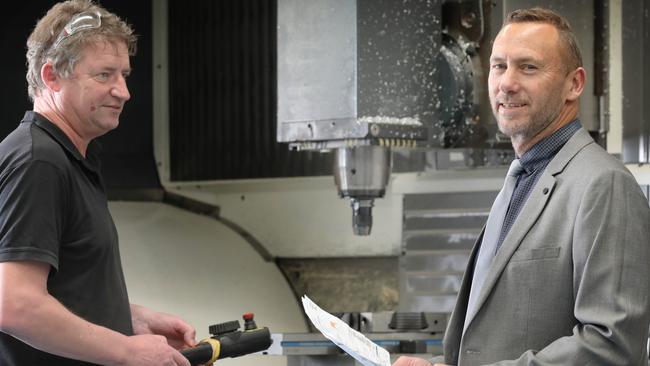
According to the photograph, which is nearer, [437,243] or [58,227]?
[58,227]

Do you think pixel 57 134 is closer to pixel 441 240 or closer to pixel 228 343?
pixel 228 343

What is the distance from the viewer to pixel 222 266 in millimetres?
3729

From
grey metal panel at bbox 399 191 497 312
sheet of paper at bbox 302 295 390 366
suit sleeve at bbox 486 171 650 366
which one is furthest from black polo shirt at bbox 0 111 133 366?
grey metal panel at bbox 399 191 497 312

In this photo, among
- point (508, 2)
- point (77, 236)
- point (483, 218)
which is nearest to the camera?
point (77, 236)

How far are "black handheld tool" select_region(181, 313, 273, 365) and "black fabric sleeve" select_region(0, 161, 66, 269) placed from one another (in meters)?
0.37

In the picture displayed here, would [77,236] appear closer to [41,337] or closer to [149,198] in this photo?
[41,337]

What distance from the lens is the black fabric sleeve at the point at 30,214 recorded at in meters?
1.52

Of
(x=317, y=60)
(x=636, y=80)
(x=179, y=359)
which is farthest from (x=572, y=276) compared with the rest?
(x=636, y=80)

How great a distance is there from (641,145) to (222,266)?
150 cm

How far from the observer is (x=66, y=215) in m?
1.62

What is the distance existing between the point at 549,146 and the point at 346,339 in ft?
1.42

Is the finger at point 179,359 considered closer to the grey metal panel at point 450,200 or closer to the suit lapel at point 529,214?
the suit lapel at point 529,214

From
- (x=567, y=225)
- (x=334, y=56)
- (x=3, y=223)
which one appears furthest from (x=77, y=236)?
(x=334, y=56)

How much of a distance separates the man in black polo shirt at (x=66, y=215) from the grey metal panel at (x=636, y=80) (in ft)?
5.54
